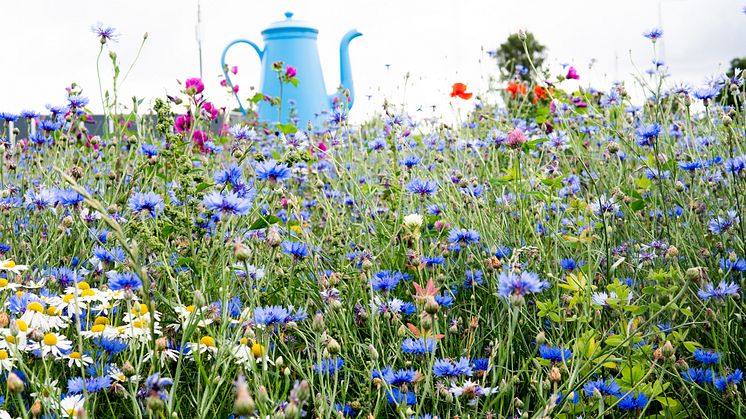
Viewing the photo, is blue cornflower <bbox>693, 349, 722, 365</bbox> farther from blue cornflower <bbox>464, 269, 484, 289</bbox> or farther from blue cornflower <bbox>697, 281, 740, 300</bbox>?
blue cornflower <bbox>464, 269, 484, 289</bbox>

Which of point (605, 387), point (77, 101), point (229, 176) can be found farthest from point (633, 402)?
point (77, 101)

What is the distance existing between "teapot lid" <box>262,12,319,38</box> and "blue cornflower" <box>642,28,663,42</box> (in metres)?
2.09

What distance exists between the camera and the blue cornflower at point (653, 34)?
69.5 inches

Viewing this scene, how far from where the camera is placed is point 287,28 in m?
3.58

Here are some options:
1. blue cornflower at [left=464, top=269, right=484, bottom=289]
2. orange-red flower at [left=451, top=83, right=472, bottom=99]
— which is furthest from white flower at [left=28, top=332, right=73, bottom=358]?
orange-red flower at [left=451, top=83, right=472, bottom=99]

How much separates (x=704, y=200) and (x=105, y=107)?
4.11 feet

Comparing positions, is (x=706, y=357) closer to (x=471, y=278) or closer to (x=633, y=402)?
(x=633, y=402)

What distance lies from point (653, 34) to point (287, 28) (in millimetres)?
2135

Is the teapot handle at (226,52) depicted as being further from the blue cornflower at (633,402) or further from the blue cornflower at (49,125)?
the blue cornflower at (633,402)

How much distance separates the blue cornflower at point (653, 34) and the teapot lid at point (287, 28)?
2.09m

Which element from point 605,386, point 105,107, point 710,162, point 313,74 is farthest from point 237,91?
point 605,386

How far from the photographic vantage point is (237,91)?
2852 millimetres

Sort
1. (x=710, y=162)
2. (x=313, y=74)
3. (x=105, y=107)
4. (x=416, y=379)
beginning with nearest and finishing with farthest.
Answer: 1. (x=416, y=379)
2. (x=710, y=162)
3. (x=105, y=107)
4. (x=313, y=74)

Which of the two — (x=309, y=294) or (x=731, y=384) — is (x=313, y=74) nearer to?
(x=309, y=294)
